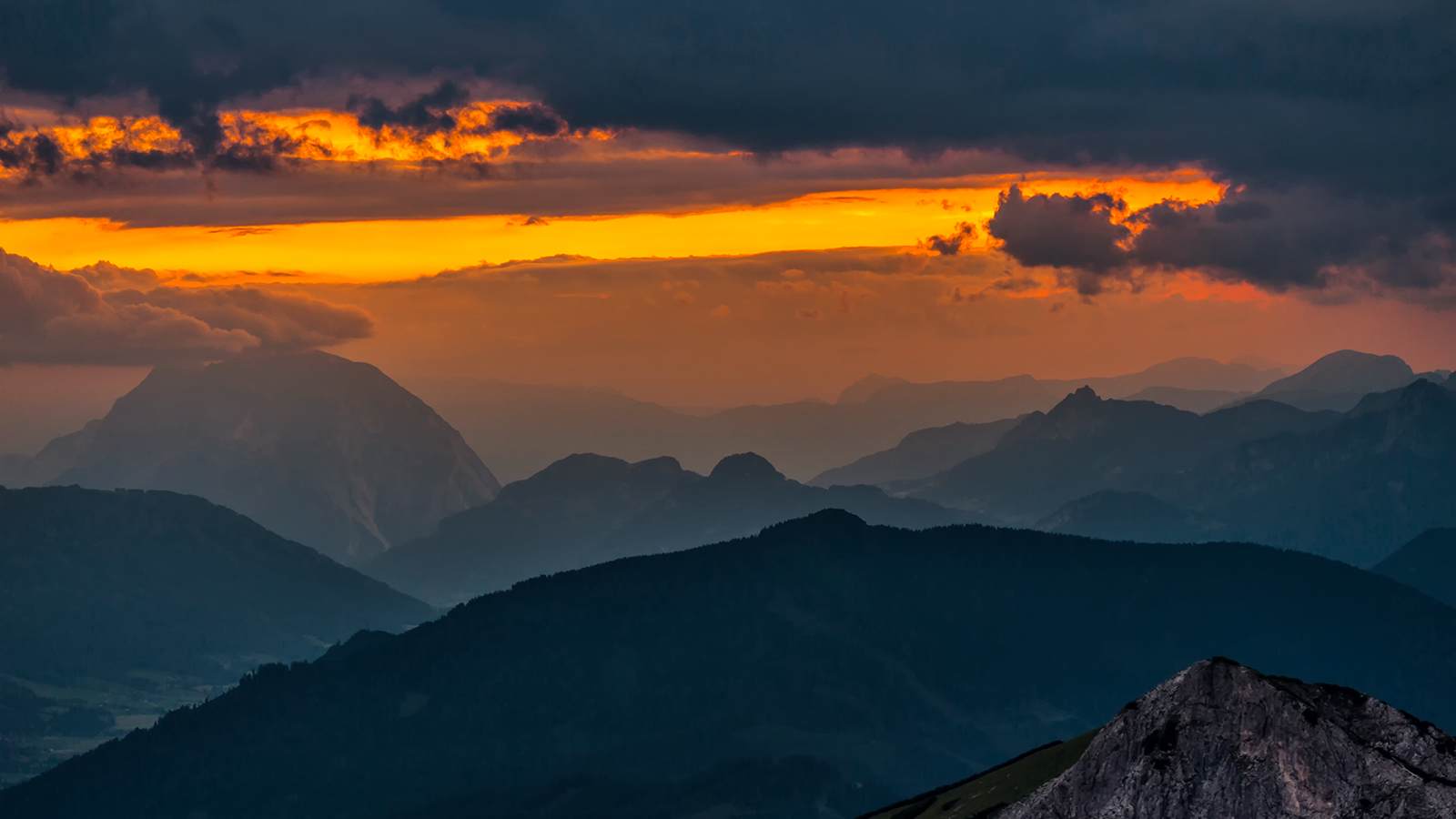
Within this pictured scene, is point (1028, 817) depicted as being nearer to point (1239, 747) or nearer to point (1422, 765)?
point (1239, 747)

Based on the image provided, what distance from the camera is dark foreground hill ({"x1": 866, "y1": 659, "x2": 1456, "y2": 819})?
162750 millimetres

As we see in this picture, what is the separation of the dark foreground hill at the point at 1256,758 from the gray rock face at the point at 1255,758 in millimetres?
74

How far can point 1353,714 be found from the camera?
17100 centimetres

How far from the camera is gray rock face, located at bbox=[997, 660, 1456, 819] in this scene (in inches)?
6407

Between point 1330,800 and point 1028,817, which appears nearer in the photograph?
point 1330,800

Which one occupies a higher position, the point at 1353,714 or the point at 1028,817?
the point at 1353,714

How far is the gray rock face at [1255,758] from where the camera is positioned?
162750mm

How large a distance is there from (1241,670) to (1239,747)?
635 centimetres

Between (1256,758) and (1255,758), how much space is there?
72 millimetres

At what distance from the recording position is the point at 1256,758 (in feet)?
542

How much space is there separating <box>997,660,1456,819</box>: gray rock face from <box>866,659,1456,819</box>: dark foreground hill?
74 mm

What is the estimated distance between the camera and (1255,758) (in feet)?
Answer: 542

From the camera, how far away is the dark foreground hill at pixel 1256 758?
534ft

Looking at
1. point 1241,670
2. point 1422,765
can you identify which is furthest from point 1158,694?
point 1422,765
